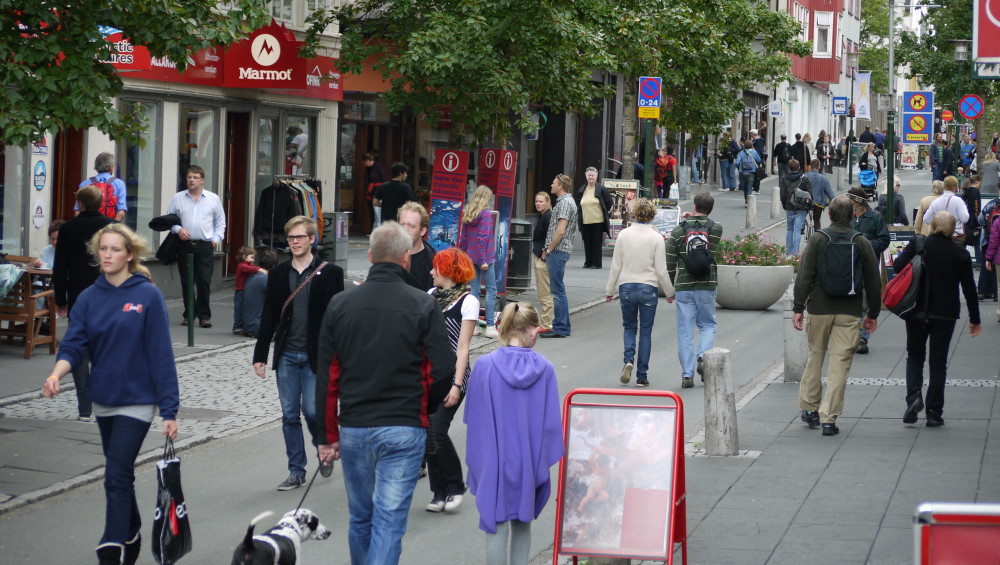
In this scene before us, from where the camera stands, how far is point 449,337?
7.94 meters

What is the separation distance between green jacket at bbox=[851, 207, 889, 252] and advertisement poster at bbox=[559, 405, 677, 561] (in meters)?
8.82

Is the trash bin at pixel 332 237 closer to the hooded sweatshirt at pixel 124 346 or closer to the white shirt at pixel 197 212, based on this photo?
the white shirt at pixel 197 212

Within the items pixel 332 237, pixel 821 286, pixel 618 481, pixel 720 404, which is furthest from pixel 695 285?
pixel 332 237

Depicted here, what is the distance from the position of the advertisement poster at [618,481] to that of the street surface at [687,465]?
30.5 inches

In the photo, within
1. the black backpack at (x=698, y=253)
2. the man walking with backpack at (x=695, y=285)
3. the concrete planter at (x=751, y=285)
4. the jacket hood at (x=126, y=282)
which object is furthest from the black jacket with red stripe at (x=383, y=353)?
the concrete planter at (x=751, y=285)

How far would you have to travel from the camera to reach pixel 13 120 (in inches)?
366

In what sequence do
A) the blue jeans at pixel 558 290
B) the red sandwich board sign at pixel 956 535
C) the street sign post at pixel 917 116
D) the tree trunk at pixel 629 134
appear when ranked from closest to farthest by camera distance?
the red sandwich board sign at pixel 956 535, the blue jeans at pixel 558 290, the street sign post at pixel 917 116, the tree trunk at pixel 629 134

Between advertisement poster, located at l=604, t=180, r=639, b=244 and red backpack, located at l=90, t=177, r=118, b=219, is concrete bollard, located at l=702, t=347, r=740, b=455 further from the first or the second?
advertisement poster, located at l=604, t=180, r=639, b=244

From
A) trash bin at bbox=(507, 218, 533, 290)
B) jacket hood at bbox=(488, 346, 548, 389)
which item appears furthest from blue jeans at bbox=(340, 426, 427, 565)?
trash bin at bbox=(507, 218, 533, 290)

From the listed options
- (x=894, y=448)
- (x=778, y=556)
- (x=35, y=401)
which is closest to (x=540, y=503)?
(x=778, y=556)

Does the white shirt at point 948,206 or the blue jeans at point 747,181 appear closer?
the white shirt at point 948,206

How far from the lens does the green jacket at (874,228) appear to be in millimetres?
14727

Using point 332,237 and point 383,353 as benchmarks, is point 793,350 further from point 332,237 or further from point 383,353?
point 332,237

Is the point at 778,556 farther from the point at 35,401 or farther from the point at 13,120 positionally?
the point at 35,401
